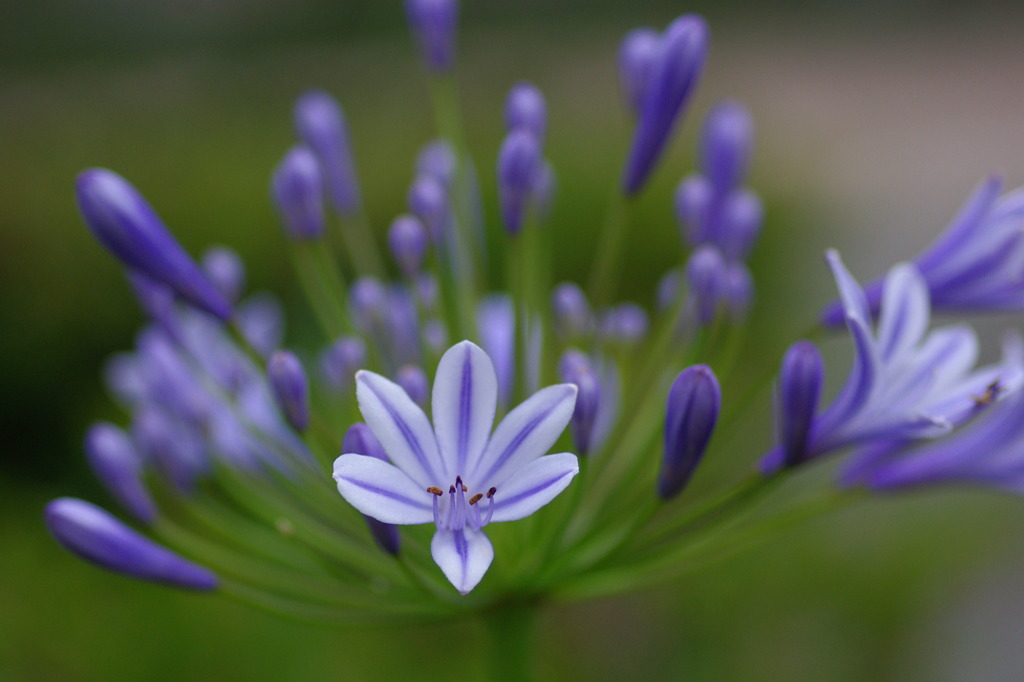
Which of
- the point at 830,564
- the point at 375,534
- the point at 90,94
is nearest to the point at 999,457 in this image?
the point at 375,534

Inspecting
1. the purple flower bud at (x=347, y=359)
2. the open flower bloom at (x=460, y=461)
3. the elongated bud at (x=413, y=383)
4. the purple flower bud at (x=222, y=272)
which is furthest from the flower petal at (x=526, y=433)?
the purple flower bud at (x=222, y=272)

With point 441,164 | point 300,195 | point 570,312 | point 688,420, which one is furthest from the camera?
point 441,164

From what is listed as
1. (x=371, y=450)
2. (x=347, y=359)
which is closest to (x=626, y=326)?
(x=347, y=359)

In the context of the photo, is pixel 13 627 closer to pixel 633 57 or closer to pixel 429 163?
pixel 429 163

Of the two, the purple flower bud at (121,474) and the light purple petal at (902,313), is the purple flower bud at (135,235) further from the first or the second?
the light purple petal at (902,313)

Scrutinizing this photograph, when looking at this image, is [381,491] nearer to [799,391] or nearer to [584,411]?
[584,411]

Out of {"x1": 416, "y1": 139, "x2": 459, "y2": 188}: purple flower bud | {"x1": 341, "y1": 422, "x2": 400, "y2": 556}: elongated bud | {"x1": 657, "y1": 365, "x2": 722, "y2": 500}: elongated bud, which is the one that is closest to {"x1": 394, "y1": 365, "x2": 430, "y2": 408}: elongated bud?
{"x1": 341, "y1": 422, "x2": 400, "y2": 556}: elongated bud

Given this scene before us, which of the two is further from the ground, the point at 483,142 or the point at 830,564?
the point at 483,142

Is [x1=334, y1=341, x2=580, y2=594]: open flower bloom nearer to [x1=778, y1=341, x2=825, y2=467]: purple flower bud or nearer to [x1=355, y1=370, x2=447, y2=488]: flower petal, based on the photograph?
[x1=355, y1=370, x2=447, y2=488]: flower petal
